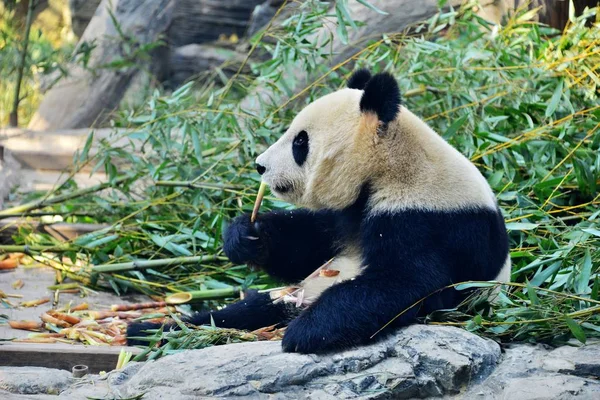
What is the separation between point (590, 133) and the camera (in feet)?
14.3

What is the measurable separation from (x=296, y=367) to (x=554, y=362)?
37.6 inches

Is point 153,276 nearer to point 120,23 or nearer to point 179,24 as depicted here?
point 120,23

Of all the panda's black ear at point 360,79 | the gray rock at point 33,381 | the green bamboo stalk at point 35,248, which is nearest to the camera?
the gray rock at point 33,381

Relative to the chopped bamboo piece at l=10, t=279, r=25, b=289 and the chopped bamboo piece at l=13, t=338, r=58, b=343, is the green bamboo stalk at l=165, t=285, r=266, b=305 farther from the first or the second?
the chopped bamboo piece at l=10, t=279, r=25, b=289

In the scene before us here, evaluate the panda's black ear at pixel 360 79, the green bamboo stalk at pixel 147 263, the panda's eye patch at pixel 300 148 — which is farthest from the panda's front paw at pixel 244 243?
the panda's black ear at pixel 360 79

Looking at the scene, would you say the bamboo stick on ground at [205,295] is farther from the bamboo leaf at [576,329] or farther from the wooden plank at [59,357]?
the bamboo leaf at [576,329]

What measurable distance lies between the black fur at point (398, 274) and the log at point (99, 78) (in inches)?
216

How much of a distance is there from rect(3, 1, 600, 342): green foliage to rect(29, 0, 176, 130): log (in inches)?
102

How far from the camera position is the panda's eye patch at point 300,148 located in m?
3.42

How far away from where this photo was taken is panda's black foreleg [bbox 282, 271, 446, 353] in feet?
9.39

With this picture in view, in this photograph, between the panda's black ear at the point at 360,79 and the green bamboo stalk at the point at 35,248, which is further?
the green bamboo stalk at the point at 35,248

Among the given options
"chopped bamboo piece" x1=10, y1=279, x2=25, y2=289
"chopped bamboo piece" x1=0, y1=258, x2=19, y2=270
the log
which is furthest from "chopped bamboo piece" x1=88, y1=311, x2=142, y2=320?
the log

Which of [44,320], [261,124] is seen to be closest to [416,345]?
[44,320]

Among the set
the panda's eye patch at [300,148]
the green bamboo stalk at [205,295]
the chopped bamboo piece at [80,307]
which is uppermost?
the panda's eye patch at [300,148]
